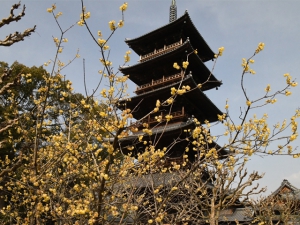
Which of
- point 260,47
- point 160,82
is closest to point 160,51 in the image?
point 160,82

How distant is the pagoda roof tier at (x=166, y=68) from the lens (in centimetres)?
1758

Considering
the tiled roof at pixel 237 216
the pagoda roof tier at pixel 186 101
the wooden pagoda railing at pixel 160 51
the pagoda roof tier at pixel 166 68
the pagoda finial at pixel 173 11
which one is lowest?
the tiled roof at pixel 237 216

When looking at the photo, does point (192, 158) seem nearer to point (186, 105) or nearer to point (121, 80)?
point (186, 105)

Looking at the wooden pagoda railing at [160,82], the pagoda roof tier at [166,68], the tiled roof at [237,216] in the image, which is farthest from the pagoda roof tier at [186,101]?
the tiled roof at [237,216]

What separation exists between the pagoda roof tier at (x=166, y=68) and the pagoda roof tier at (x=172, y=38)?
2104mm

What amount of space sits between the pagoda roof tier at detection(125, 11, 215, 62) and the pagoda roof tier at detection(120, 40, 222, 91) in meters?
2.10

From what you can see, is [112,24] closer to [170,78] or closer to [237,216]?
[170,78]

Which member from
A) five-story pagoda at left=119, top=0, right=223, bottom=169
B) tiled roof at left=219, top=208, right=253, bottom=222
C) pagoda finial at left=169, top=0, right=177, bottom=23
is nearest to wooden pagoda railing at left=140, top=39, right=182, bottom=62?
five-story pagoda at left=119, top=0, right=223, bottom=169

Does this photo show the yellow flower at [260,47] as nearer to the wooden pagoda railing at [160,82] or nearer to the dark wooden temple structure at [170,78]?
the dark wooden temple structure at [170,78]

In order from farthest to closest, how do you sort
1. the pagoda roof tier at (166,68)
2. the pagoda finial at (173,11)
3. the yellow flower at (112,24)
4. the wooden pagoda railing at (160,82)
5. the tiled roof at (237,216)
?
the pagoda finial at (173,11) < the pagoda roof tier at (166,68) < the wooden pagoda railing at (160,82) < the tiled roof at (237,216) < the yellow flower at (112,24)

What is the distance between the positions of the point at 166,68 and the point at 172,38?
8.19 feet

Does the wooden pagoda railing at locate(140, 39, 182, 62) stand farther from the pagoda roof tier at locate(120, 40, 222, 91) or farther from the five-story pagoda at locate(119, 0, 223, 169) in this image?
the pagoda roof tier at locate(120, 40, 222, 91)

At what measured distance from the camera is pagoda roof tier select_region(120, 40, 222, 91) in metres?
17.6

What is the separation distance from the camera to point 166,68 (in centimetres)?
1859
